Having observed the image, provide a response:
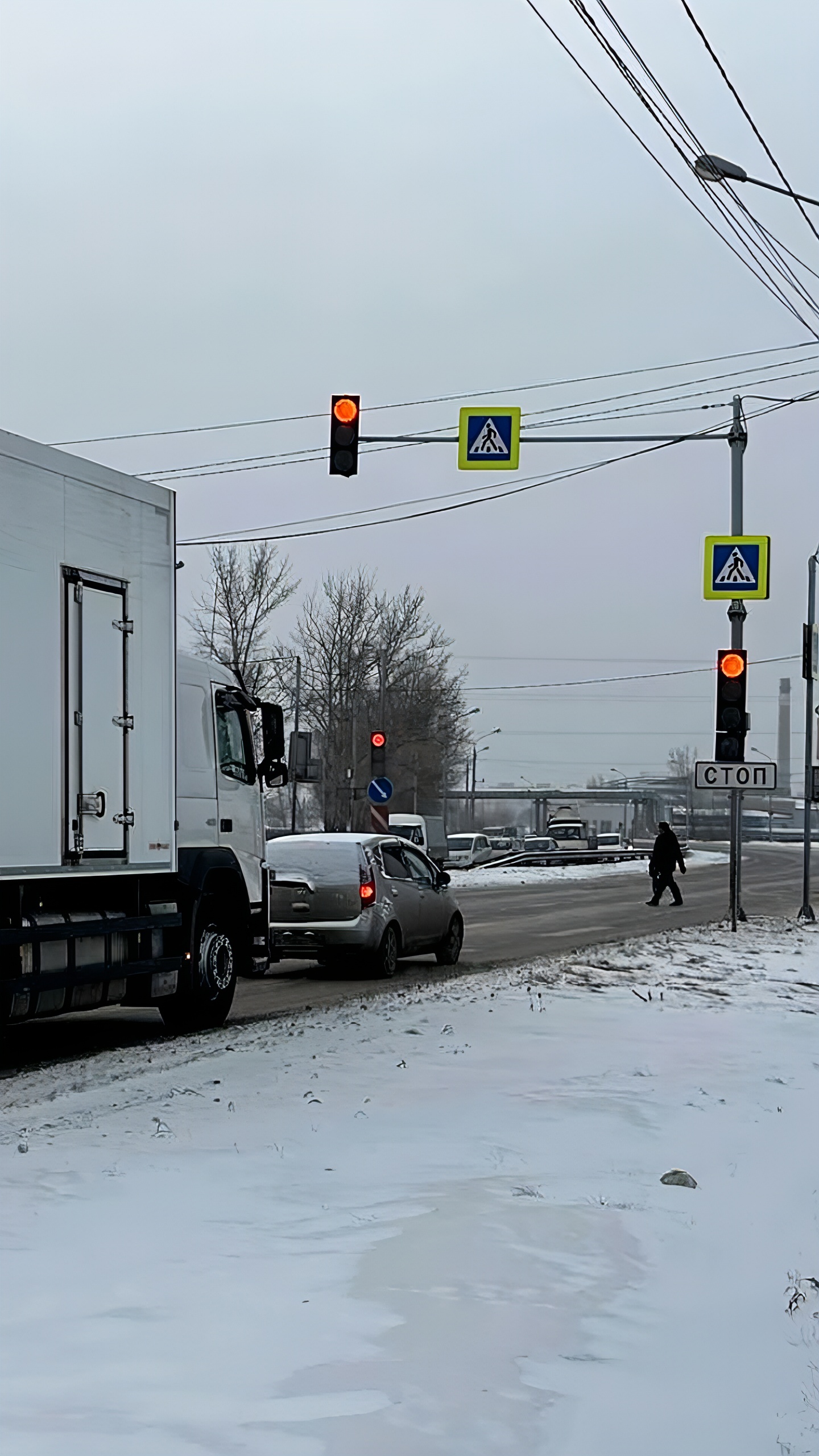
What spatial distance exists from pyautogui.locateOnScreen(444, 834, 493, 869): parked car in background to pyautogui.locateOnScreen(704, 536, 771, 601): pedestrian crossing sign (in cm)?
3955

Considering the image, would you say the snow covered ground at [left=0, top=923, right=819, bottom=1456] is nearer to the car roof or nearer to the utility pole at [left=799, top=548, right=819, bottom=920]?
the car roof

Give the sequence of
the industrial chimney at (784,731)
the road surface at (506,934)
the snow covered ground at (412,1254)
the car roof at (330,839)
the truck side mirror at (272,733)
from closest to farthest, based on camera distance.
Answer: the snow covered ground at (412,1254) < the road surface at (506,934) < the truck side mirror at (272,733) < the car roof at (330,839) < the industrial chimney at (784,731)

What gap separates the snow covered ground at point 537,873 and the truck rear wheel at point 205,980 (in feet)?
85.7

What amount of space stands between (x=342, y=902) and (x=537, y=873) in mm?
33991

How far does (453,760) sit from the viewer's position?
77.2 metres

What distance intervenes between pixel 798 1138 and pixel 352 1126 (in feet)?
7.14

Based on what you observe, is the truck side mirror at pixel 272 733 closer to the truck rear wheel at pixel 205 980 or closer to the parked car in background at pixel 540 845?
the truck rear wheel at pixel 205 980

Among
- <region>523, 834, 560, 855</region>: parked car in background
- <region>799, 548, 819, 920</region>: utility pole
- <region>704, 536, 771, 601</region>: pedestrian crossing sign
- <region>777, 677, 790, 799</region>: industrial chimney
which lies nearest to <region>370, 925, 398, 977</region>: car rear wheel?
<region>704, 536, 771, 601</region>: pedestrian crossing sign

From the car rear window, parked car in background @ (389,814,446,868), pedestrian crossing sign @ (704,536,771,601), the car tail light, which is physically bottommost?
parked car in background @ (389,814,446,868)

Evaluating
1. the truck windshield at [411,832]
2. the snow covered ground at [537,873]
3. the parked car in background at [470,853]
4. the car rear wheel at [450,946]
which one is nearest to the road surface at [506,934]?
the car rear wheel at [450,946]

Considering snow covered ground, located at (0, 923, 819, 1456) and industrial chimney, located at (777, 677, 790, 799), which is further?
industrial chimney, located at (777, 677, 790, 799)

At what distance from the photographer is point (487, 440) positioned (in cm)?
1761

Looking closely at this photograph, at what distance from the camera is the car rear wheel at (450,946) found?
18.9 meters

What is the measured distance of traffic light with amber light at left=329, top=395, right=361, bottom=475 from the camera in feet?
56.3
